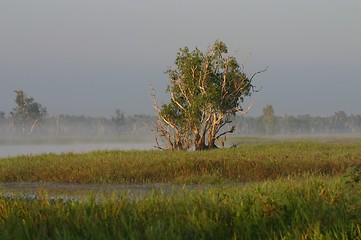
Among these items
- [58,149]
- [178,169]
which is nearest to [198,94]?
[178,169]

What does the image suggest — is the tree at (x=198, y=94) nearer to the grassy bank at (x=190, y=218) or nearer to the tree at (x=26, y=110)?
the grassy bank at (x=190, y=218)

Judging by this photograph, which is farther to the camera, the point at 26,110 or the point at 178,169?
the point at 26,110

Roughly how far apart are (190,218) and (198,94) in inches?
1272

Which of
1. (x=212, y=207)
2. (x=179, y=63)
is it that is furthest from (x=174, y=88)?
(x=212, y=207)

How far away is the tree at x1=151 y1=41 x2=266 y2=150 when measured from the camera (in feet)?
134

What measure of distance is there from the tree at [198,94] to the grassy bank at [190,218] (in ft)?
97.6

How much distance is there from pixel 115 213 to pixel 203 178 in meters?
14.1

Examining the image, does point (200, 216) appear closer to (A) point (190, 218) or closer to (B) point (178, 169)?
(A) point (190, 218)

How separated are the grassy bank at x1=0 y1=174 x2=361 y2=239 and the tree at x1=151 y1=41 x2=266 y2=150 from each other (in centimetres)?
2974

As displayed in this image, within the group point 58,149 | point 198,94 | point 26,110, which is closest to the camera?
point 198,94

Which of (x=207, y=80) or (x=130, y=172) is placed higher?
(x=207, y=80)

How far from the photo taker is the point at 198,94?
41375 millimetres

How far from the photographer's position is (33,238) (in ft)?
28.0

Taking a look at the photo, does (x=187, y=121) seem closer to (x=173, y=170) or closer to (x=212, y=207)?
(x=173, y=170)
